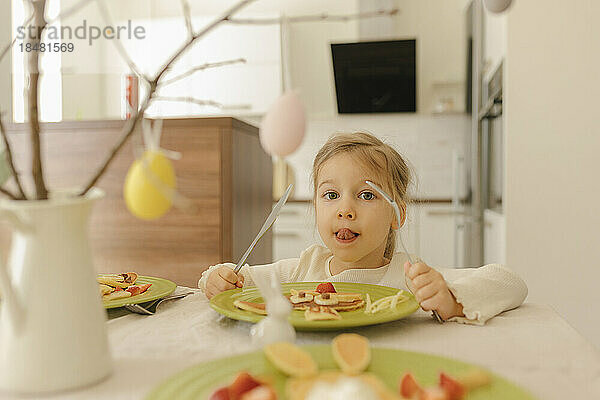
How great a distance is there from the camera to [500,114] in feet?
8.45

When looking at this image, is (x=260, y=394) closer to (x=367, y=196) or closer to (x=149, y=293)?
(x=149, y=293)

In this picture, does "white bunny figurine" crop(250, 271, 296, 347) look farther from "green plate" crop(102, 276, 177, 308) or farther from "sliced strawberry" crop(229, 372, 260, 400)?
"green plate" crop(102, 276, 177, 308)

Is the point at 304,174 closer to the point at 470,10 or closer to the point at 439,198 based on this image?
the point at 439,198

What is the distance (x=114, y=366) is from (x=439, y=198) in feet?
12.4

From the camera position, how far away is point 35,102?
1.68 ft

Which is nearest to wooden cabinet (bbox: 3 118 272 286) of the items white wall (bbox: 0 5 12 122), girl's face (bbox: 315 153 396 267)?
girl's face (bbox: 315 153 396 267)

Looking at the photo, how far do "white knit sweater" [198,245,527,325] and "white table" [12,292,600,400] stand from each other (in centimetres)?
2

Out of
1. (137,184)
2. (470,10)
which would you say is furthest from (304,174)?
(137,184)

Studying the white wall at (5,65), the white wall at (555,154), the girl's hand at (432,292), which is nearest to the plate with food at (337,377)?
the girl's hand at (432,292)

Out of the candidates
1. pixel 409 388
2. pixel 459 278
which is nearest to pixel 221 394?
pixel 409 388

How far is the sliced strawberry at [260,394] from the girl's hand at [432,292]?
382mm

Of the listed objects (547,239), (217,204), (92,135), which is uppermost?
(92,135)

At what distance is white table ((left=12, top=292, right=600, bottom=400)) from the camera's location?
1.79 feet

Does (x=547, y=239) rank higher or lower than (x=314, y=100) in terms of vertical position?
lower
